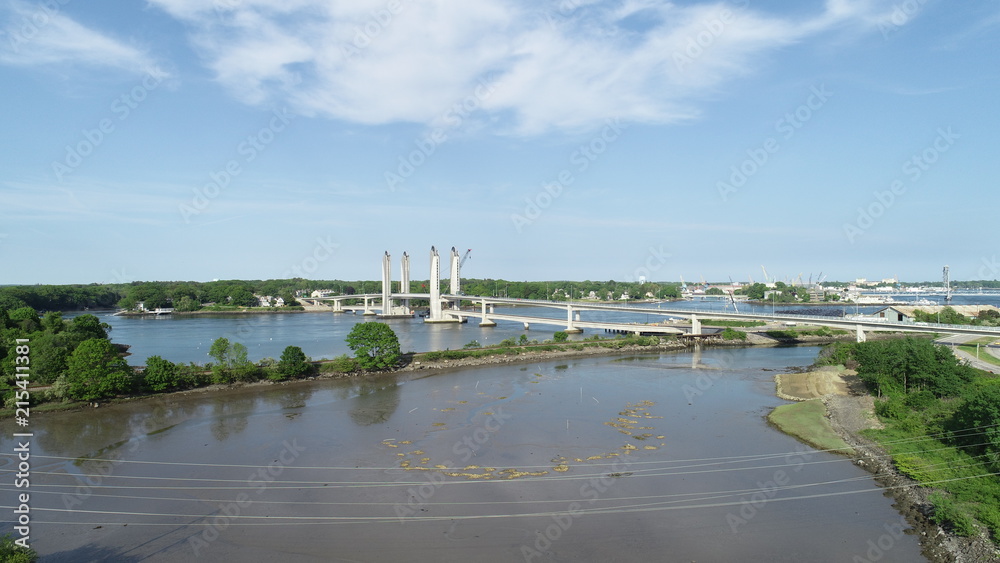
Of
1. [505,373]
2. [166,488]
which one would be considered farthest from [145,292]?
[166,488]

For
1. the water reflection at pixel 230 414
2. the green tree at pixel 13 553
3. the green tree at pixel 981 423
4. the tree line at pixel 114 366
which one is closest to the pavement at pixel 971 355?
the green tree at pixel 981 423

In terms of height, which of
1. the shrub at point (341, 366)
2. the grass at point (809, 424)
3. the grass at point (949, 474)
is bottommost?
the grass at point (809, 424)

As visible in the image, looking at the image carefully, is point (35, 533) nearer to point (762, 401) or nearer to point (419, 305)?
point (762, 401)

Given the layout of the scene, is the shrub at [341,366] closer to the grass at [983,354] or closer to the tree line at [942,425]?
the tree line at [942,425]

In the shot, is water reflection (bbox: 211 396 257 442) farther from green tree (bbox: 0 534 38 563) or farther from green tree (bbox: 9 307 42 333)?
green tree (bbox: 9 307 42 333)
